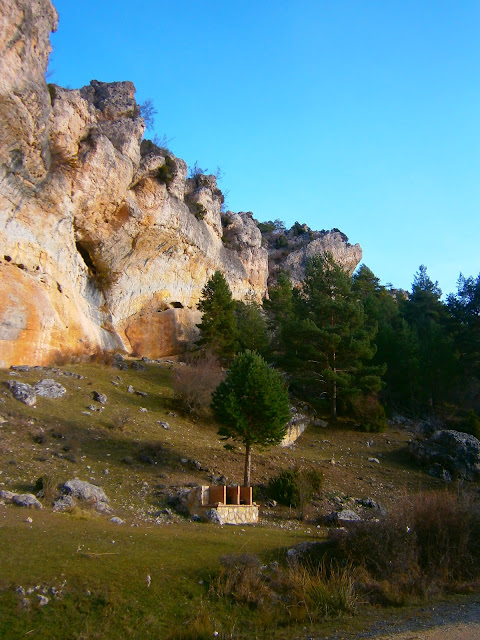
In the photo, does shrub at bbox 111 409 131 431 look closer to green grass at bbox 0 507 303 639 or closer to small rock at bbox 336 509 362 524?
green grass at bbox 0 507 303 639

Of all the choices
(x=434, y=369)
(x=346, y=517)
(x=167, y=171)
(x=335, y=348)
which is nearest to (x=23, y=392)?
(x=346, y=517)

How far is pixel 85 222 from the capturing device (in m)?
33.8

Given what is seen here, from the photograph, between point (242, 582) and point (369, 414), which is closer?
point (242, 582)

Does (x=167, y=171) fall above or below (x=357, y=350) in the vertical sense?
above

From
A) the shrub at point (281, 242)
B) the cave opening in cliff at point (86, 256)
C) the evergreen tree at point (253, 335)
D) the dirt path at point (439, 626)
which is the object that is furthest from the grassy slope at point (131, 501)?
the shrub at point (281, 242)

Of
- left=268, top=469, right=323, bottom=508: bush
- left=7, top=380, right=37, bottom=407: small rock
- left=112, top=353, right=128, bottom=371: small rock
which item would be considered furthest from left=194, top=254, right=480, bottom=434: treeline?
left=7, top=380, right=37, bottom=407: small rock

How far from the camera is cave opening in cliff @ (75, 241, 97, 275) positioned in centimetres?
3525

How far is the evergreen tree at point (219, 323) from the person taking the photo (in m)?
37.3

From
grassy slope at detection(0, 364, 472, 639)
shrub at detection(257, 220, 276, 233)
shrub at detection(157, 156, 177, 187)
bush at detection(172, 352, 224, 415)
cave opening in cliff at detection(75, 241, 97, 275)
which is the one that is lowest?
grassy slope at detection(0, 364, 472, 639)

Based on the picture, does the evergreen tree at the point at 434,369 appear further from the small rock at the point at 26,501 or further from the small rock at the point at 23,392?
the small rock at the point at 26,501

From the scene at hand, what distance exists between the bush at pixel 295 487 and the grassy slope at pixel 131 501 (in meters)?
0.63

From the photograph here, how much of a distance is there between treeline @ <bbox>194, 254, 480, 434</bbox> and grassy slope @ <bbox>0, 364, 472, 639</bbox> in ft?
11.6

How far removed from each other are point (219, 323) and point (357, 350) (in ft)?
35.1

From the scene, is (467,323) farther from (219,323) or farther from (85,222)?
(85,222)
